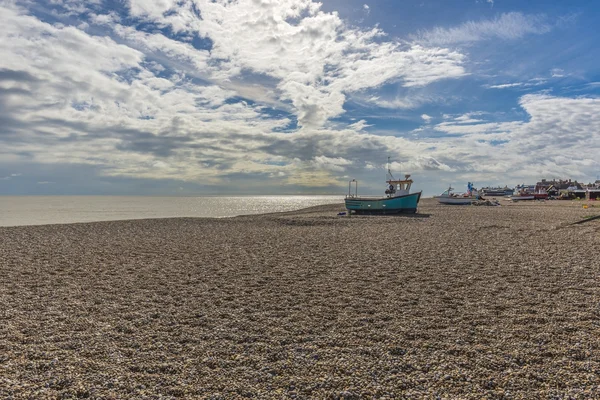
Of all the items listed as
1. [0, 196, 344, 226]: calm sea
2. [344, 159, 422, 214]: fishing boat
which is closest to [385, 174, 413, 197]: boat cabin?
[344, 159, 422, 214]: fishing boat

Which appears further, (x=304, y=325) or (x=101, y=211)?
(x=101, y=211)

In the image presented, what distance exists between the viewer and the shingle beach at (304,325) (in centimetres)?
473

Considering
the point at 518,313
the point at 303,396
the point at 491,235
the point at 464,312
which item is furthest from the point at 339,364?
the point at 491,235

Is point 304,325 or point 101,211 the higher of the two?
point 101,211

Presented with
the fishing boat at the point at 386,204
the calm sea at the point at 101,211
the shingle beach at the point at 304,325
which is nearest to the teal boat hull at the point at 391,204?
the fishing boat at the point at 386,204

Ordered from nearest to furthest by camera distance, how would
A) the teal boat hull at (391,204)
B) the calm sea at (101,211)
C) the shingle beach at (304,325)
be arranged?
Result: the shingle beach at (304,325), the teal boat hull at (391,204), the calm sea at (101,211)

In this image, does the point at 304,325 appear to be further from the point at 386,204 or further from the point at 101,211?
A: the point at 101,211

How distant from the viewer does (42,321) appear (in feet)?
23.2

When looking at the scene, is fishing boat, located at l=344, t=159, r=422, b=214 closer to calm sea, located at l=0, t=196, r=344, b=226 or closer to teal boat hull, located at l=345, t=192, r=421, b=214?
teal boat hull, located at l=345, t=192, r=421, b=214

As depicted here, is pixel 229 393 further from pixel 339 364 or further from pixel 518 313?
pixel 518 313

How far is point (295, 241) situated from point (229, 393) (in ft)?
45.2

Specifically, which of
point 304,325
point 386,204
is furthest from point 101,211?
point 304,325

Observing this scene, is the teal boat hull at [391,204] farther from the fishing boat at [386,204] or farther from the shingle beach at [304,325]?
the shingle beach at [304,325]

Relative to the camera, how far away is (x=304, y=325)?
676 cm
